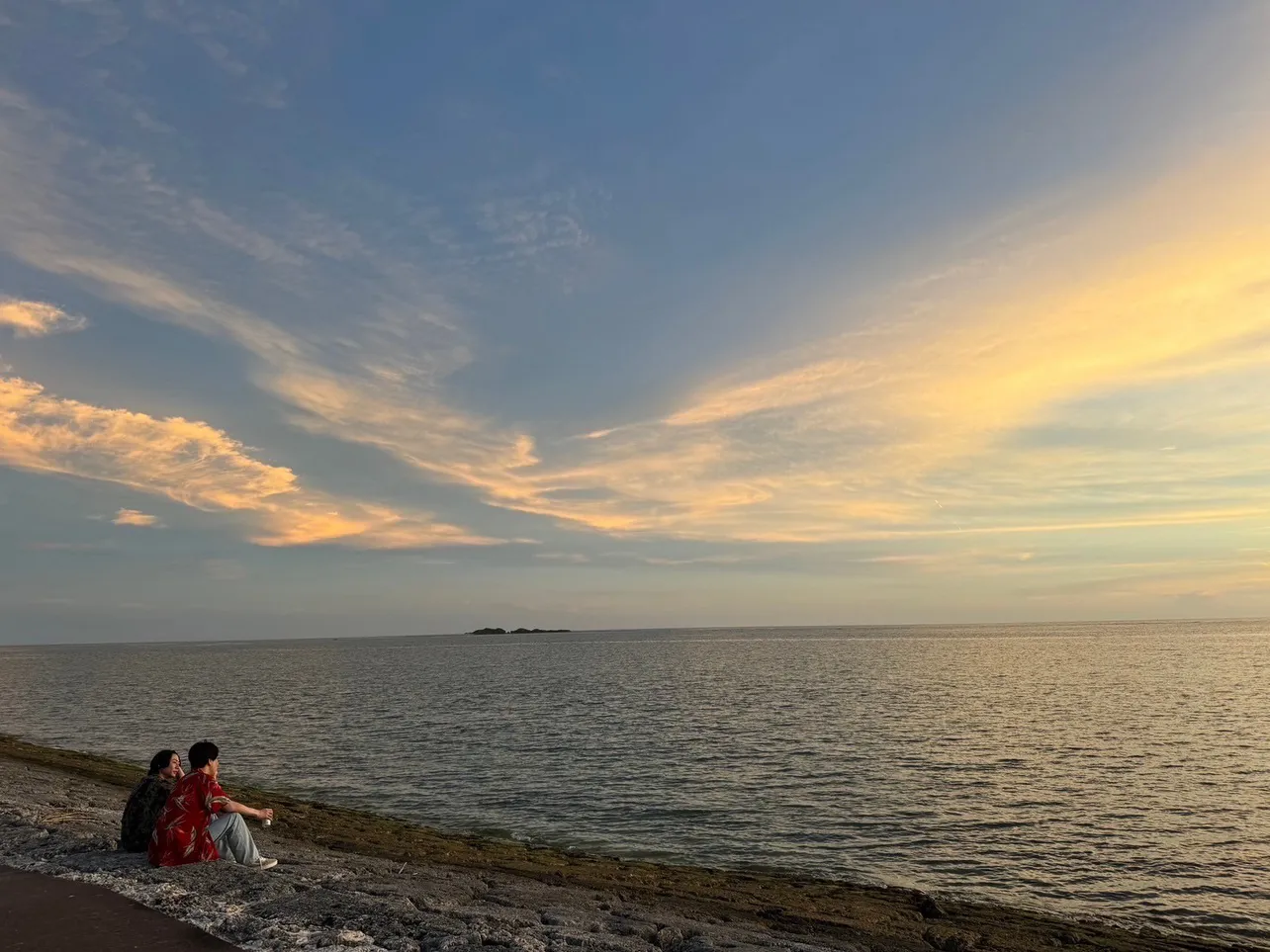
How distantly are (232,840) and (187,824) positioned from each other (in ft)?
2.90

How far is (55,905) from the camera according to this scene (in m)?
10.5

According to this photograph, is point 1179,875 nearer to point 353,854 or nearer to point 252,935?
point 353,854

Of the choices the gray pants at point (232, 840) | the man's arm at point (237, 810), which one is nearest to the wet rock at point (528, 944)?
the man's arm at point (237, 810)

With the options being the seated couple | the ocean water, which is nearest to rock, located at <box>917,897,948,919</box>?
the ocean water

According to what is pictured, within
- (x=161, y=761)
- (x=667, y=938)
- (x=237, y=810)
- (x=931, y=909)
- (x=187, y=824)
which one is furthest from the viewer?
(x=931, y=909)

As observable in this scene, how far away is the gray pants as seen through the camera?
13359 millimetres

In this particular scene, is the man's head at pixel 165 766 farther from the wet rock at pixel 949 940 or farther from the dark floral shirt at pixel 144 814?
the wet rock at pixel 949 940

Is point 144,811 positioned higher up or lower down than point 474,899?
higher up

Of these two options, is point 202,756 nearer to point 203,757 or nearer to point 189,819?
point 203,757

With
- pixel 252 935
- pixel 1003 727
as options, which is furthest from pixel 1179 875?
pixel 1003 727

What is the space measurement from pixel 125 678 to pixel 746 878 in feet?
402

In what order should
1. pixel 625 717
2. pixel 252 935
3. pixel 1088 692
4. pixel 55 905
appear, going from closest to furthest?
pixel 252 935
pixel 55 905
pixel 625 717
pixel 1088 692

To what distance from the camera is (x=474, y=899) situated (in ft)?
44.5

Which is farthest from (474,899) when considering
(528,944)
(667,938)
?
(528,944)
